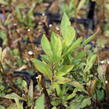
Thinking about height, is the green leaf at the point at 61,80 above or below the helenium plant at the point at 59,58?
below

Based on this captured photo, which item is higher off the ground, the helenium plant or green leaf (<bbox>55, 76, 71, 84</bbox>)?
the helenium plant

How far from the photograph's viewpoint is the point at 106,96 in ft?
3.13

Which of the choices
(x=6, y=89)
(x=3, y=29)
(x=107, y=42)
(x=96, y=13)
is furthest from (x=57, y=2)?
(x=6, y=89)

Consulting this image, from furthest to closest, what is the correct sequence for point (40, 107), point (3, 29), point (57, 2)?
point (57, 2)
point (3, 29)
point (40, 107)

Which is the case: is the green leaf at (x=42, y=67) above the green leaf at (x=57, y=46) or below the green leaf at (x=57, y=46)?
below

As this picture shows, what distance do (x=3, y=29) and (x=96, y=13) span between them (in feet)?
2.76

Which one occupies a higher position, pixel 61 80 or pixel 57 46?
pixel 57 46

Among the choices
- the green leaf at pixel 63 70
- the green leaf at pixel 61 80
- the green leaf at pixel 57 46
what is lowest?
the green leaf at pixel 61 80

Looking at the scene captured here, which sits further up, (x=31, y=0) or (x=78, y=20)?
(x=31, y=0)

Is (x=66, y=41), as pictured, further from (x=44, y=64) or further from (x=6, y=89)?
(x=6, y=89)


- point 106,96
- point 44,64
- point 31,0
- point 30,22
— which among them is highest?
point 31,0

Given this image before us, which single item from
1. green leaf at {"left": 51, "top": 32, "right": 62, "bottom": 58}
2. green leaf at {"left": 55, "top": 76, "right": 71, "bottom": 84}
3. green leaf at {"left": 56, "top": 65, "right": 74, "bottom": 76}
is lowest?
green leaf at {"left": 55, "top": 76, "right": 71, "bottom": 84}

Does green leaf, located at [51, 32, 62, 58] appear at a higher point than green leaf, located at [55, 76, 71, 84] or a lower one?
higher

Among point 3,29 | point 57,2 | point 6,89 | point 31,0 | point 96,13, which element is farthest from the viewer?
point 57,2
